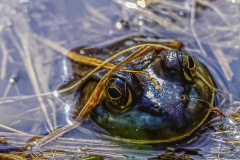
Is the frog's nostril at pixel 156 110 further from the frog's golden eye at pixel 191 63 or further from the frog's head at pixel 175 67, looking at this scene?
the frog's golden eye at pixel 191 63

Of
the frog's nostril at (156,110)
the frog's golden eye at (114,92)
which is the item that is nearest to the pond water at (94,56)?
the frog's nostril at (156,110)

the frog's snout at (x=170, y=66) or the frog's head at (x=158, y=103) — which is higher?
the frog's snout at (x=170, y=66)

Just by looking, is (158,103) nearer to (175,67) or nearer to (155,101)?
(155,101)

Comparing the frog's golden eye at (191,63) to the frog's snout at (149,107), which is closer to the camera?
the frog's snout at (149,107)


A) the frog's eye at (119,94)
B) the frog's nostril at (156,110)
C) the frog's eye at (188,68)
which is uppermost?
the frog's eye at (188,68)

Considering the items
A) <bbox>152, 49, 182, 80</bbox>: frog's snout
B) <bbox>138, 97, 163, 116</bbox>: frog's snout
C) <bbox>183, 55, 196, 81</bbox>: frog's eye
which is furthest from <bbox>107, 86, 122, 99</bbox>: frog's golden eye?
<bbox>183, 55, 196, 81</bbox>: frog's eye

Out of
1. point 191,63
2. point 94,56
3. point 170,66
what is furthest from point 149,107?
point 94,56

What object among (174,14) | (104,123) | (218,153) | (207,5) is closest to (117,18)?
(174,14)

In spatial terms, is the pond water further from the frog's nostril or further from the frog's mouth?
the frog's nostril
